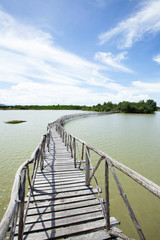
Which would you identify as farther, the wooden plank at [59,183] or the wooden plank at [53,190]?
the wooden plank at [59,183]

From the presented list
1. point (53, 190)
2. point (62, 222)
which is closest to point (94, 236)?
point (62, 222)

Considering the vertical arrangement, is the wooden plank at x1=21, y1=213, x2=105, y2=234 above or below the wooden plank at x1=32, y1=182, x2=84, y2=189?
above

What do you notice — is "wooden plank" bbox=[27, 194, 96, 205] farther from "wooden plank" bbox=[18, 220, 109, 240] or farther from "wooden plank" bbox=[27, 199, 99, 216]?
"wooden plank" bbox=[18, 220, 109, 240]

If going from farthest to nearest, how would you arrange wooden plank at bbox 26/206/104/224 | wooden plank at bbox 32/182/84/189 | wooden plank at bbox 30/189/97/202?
1. wooden plank at bbox 32/182/84/189
2. wooden plank at bbox 30/189/97/202
3. wooden plank at bbox 26/206/104/224

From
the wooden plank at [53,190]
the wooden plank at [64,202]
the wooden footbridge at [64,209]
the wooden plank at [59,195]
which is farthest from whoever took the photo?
the wooden plank at [53,190]

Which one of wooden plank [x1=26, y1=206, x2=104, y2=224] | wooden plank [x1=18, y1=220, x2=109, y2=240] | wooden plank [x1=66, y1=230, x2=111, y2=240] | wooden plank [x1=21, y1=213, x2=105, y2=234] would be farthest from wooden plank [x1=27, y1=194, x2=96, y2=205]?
wooden plank [x1=66, y1=230, x2=111, y2=240]

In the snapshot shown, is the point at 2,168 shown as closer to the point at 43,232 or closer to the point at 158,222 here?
the point at 43,232

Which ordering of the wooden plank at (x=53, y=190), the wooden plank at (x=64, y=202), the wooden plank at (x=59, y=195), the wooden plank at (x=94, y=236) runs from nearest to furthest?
the wooden plank at (x=94, y=236) < the wooden plank at (x=64, y=202) < the wooden plank at (x=59, y=195) < the wooden plank at (x=53, y=190)

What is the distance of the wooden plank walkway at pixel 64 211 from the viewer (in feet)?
8.63

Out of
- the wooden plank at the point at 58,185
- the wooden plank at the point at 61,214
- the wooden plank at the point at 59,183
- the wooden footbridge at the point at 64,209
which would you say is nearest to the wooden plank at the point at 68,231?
the wooden footbridge at the point at 64,209

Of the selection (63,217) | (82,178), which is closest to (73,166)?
(82,178)

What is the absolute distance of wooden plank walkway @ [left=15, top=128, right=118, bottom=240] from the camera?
104 inches

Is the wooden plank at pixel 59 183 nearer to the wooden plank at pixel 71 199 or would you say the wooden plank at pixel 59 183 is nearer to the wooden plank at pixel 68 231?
the wooden plank at pixel 71 199

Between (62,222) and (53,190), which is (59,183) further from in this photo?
(62,222)
